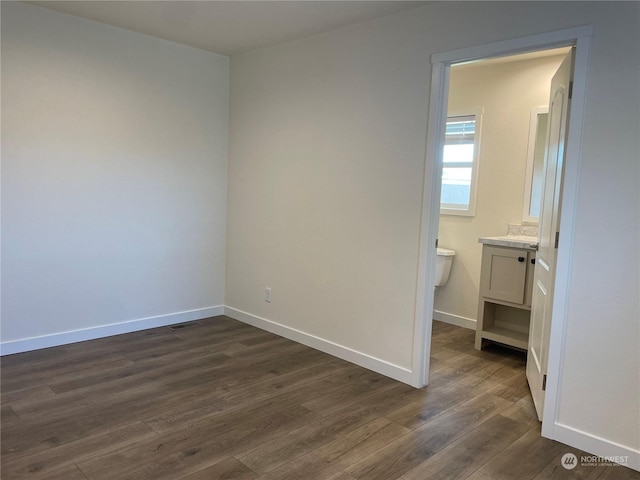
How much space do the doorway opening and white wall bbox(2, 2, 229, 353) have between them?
7.42 feet

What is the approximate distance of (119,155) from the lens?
3771 mm

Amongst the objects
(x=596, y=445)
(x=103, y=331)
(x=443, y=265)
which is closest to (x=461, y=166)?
(x=443, y=265)

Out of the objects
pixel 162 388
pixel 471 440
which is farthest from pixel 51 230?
pixel 471 440

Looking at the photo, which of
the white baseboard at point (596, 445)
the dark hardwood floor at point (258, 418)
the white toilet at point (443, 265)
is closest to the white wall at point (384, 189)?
the white baseboard at point (596, 445)

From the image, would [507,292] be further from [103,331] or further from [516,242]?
[103,331]

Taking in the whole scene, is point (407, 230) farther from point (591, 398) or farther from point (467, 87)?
point (467, 87)

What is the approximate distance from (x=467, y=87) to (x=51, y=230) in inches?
149

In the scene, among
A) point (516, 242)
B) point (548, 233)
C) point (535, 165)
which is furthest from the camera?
point (535, 165)

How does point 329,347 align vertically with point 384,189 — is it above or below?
below

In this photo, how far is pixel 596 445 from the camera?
7.64 ft

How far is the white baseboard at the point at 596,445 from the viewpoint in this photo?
2.22 meters

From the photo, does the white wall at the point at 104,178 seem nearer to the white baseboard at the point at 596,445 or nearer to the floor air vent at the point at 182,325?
the floor air vent at the point at 182,325

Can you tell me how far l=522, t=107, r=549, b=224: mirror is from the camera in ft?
12.9

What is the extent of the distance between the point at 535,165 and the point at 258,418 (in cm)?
305
